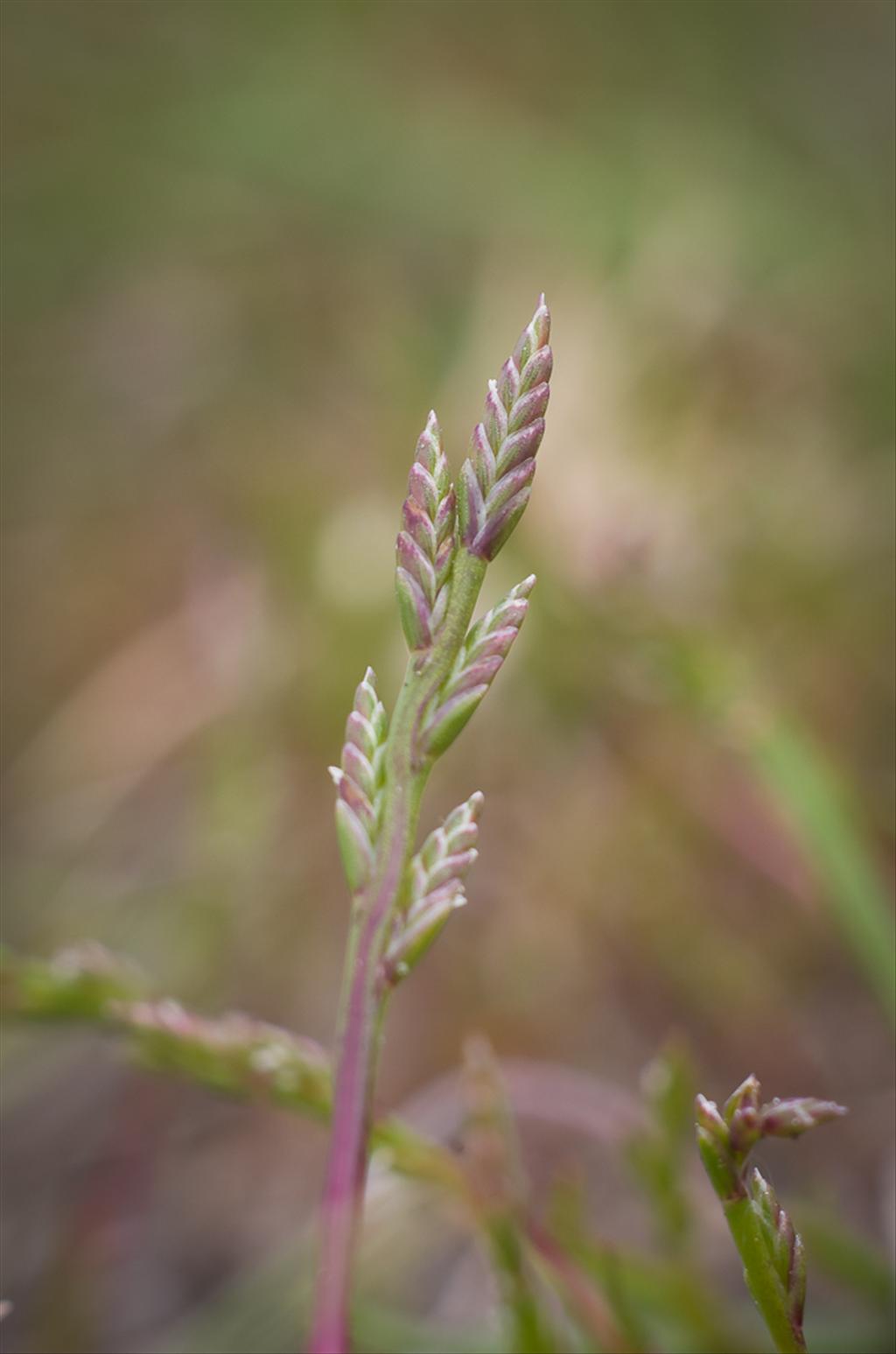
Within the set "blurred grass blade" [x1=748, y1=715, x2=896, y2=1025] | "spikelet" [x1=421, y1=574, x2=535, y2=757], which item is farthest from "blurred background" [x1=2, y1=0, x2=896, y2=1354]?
"spikelet" [x1=421, y1=574, x2=535, y2=757]

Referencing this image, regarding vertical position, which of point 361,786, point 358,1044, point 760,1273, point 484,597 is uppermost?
point 484,597

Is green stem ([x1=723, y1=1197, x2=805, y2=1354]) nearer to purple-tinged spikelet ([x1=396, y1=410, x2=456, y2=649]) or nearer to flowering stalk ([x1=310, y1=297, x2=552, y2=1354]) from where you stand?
flowering stalk ([x1=310, y1=297, x2=552, y2=1354])

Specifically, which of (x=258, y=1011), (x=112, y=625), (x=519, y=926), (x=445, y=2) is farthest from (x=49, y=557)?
(x=445, y=2)

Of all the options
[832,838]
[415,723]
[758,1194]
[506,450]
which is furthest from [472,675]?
[832,838]

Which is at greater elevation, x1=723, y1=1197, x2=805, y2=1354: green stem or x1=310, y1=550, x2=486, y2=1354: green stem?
x1=310, y1=550, x2=486, y2=1354: green stem

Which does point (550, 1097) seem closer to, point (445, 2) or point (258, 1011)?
point (258, 1011)

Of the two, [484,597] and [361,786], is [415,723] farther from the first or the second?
[484,597]
